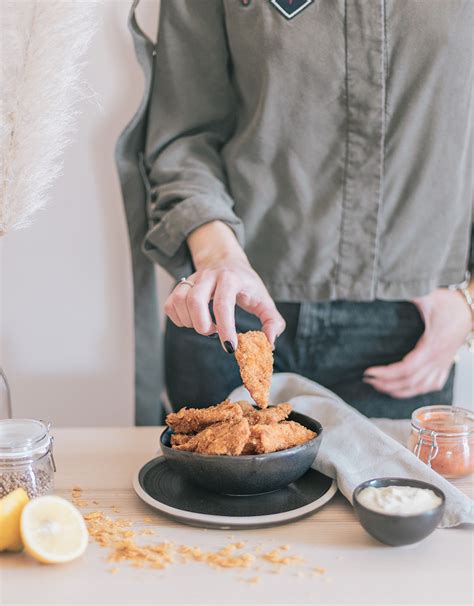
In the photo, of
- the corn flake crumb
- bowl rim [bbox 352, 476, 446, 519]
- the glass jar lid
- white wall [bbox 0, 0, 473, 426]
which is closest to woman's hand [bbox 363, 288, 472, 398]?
white wall [bbox 0, 0, 473, 426]

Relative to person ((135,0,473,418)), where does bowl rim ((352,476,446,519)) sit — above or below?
below

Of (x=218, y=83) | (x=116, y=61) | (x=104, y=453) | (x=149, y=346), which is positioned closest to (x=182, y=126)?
(x=218, y=83)

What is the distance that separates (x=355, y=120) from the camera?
1.56 m

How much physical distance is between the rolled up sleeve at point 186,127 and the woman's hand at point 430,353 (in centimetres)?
43

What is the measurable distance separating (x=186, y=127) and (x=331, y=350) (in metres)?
0.54

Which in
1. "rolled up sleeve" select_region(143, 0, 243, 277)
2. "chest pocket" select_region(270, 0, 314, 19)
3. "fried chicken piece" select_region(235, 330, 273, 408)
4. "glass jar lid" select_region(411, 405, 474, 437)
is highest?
"chest pocket" select_region(270, 0, 314, 19)

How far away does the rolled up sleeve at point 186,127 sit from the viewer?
1.55 meters

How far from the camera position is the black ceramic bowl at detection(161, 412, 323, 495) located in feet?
3.60

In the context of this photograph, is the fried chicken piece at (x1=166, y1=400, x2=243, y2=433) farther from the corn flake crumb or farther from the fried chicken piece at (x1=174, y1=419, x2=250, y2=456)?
the corn flake crumb

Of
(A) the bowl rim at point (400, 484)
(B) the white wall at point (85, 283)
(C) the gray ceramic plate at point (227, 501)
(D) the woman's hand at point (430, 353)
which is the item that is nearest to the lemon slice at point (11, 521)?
(C) the gray ceramic plate at point (227, 501)

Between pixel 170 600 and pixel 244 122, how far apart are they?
1.02 metres

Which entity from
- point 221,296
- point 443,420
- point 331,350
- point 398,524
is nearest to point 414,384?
point 331,350

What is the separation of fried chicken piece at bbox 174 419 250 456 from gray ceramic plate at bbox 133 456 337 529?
0.23 feet

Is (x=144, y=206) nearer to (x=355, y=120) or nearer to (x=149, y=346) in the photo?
(x=149, y=346)
